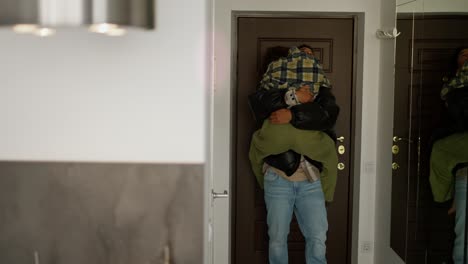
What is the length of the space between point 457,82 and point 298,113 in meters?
0.91

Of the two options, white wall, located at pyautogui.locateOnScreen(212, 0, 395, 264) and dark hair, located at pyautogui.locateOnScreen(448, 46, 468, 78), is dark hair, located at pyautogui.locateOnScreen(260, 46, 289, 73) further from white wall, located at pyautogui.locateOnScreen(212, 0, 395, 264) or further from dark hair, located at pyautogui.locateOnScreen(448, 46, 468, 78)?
dark hair, located at pyautogui.locateOnScreen(448, 46, 468, 78)

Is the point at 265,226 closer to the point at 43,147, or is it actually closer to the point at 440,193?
the point at 440,193

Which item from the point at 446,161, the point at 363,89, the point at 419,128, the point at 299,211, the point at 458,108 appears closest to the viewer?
the point at 458,108

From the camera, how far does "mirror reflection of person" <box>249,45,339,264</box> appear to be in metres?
3.14

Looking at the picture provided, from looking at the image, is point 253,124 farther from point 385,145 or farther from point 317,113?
point 385,145

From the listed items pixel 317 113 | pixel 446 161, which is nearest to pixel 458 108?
pixel 446 161

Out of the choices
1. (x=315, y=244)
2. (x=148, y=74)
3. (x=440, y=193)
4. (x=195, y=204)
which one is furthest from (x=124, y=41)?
(x=315, y=244)

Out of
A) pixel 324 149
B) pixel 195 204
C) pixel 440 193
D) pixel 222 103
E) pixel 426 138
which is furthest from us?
pixel 222 103

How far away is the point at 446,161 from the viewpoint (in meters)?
2.59

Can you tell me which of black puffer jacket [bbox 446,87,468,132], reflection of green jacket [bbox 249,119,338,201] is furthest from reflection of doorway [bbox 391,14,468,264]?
reflection of green jacket [bbox 249,119,338,201]

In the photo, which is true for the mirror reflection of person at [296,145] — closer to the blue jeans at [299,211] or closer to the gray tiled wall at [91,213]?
the blue jeans at [299,211]

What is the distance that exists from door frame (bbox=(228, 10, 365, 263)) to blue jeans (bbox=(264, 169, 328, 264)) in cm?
Answer: 55

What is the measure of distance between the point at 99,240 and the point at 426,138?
2.04 m

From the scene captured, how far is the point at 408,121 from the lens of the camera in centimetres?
326
